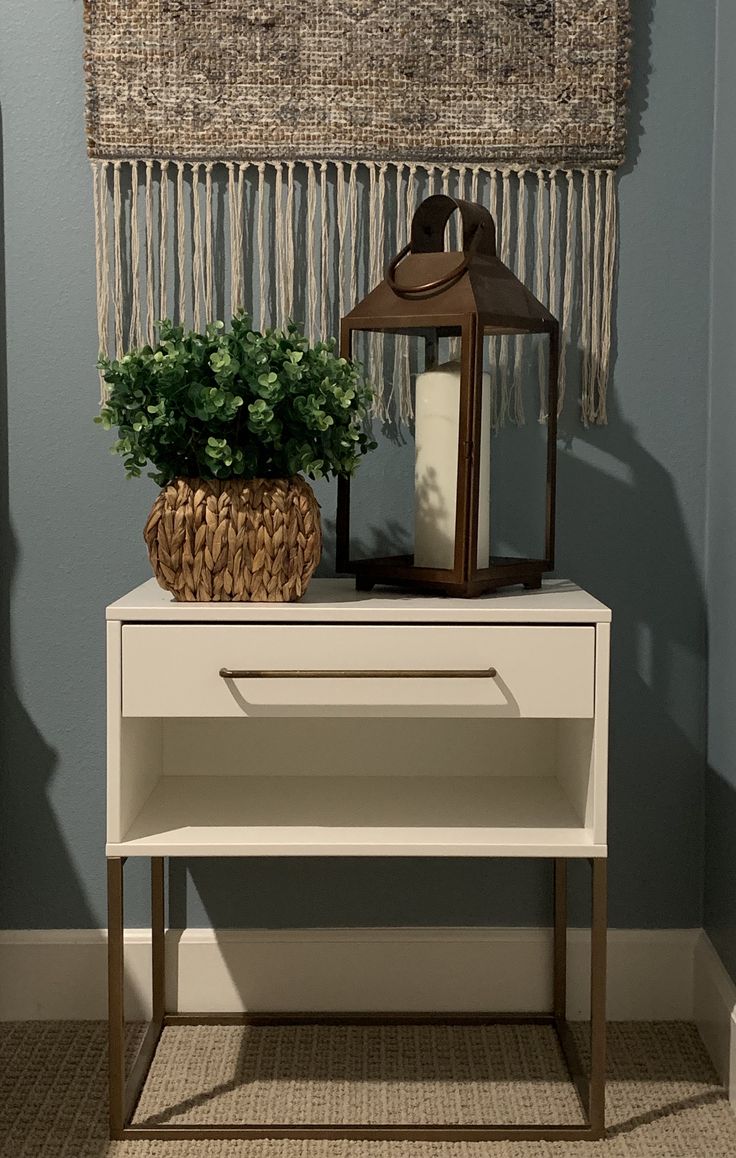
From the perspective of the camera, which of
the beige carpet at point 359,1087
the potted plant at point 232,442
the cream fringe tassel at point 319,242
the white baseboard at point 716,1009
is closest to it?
the potted plant at point 232,442

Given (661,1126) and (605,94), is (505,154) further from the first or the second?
(661,1126)

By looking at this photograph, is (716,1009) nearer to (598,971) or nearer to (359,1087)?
(598,971)

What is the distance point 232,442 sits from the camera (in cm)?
147

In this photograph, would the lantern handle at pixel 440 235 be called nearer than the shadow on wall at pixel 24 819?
Yes

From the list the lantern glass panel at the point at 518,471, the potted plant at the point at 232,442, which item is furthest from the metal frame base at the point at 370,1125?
the lantern glass panel at the point at 518,471

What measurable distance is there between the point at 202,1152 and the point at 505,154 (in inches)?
59.4

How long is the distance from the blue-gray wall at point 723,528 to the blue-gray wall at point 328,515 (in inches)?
1.1

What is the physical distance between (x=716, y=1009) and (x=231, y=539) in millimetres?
1054

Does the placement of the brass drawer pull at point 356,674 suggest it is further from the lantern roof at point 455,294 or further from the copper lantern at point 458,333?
the lantern roof at point 455,294

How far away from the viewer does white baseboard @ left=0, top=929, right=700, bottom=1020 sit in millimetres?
1860

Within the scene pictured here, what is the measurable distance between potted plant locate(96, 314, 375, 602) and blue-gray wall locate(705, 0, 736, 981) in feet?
2.03

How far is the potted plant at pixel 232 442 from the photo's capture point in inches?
55.7

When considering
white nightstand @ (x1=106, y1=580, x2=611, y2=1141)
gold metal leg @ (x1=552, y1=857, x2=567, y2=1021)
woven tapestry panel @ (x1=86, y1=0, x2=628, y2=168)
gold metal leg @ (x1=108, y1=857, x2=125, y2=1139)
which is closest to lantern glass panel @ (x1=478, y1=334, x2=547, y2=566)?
white nightstand @ (x1=106, y1=580, x2=611, y2=1141)

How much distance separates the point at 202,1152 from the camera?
150 cm
